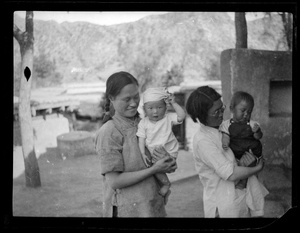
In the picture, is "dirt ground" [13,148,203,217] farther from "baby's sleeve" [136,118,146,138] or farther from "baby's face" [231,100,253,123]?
"baby's face" [231,100,253,123]

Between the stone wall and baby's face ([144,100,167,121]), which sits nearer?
baby's face ([144,100,167,121])

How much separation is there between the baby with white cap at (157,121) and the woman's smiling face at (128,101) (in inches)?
2.3

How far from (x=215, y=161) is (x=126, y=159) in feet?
1.98

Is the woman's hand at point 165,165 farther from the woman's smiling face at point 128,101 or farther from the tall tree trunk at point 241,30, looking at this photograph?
the tall tree trunk at point 241,30

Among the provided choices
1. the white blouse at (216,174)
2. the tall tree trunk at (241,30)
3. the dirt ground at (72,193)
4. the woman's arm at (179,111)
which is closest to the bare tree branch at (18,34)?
the dirt ground at (72,193)

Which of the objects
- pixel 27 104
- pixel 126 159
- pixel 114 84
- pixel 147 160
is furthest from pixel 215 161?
pixel 27 104

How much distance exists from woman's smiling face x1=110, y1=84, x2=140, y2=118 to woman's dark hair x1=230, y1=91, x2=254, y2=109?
0.65 meters

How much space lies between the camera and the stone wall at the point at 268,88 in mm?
3484

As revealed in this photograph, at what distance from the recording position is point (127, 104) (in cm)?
340

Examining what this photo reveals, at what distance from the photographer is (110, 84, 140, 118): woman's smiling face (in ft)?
11.2

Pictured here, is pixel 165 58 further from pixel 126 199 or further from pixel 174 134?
pixel 126 199

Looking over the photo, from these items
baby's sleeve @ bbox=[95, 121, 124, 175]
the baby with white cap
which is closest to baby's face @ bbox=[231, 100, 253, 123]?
the baby with white cap
